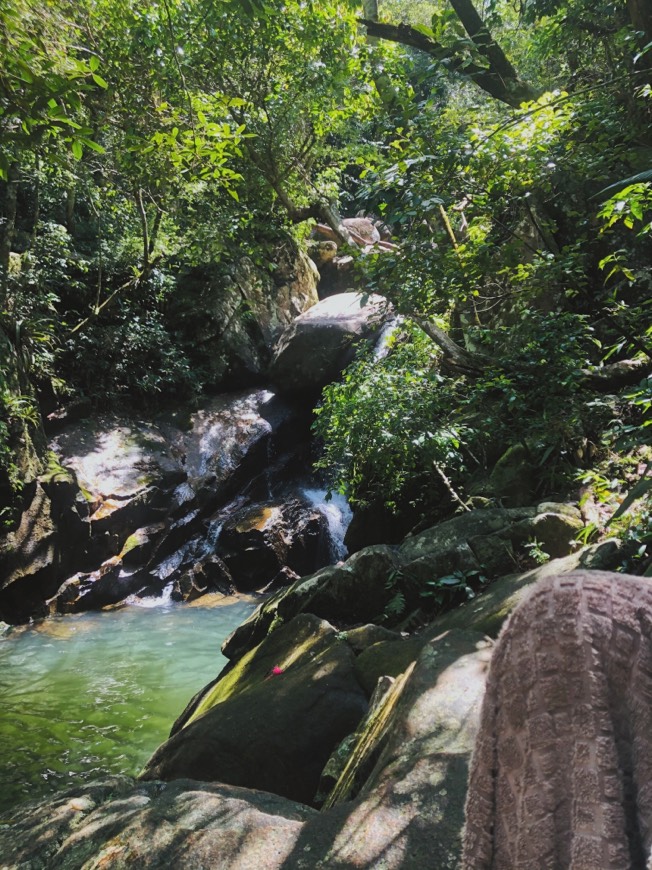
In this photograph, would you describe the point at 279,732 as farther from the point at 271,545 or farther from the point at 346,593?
the point at 271,545

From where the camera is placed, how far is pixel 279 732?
3.74 m

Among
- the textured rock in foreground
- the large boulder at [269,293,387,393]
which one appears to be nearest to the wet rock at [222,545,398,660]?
the textured rock in foreground

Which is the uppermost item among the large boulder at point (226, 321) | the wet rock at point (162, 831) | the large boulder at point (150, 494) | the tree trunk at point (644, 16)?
the large boulder at point (226, 321)

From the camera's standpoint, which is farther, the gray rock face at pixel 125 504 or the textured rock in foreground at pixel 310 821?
the gray rock face at pixel 125 504

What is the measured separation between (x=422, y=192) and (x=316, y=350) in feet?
30.4

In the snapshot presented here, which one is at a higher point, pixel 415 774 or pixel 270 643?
pixel 415 774

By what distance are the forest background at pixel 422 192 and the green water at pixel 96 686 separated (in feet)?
7.31

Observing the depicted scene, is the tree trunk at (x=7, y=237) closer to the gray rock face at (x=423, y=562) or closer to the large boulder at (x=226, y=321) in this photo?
the large boulder at (x=226, y=321)

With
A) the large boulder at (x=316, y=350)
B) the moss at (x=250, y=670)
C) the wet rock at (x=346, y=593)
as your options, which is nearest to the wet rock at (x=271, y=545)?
the large boulder at (x=316, y=350)

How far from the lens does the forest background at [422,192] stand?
4.95 meters

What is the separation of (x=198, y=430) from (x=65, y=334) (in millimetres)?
3474

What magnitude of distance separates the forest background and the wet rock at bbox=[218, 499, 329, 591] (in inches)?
134

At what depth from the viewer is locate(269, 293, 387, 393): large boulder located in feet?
47.1

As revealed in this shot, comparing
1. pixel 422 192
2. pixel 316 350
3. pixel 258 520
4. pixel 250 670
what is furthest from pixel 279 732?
pixel 316 350
